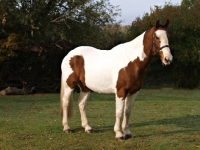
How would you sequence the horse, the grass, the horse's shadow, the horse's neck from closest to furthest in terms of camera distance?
the grass
the horse
the horse's neck
the horse's shadow

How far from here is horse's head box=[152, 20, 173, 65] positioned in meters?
6.82

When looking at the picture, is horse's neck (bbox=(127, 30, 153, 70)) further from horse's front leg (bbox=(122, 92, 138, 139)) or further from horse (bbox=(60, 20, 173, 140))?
horse's front leg (bbox=(122, 92, 138, 139))

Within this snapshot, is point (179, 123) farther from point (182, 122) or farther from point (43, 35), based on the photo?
point (43, 35)

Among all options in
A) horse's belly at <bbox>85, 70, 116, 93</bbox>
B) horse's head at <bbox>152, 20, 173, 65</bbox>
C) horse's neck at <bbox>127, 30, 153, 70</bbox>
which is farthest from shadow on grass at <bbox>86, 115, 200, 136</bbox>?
horse's head at <bbox>152, 20, 173, 65</bbox>

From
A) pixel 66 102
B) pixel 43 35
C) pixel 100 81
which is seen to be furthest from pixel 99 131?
pixel 43 35

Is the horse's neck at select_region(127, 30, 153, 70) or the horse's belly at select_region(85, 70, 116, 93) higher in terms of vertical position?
the horse's neck at select_region(127, 30, 153, 70)

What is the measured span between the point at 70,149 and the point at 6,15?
1355 centimetres

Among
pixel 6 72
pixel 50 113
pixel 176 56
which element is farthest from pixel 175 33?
pixel 50 113

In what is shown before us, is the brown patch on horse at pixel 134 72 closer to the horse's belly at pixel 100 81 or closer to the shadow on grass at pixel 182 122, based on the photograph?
the horse's belly at pixel 100 81

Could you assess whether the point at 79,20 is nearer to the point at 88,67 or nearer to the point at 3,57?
the point at 3,57

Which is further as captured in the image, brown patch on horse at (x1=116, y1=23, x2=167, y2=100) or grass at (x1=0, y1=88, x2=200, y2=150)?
brown patch on horse at (x1=116, y1=23, x2=167, y2=100)

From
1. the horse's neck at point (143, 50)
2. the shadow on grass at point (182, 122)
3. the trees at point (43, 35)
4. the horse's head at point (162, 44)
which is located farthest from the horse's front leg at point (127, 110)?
the trees at point (43, 35)

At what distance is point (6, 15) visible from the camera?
18875 mm

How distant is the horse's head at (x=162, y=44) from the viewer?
6.82 meters
